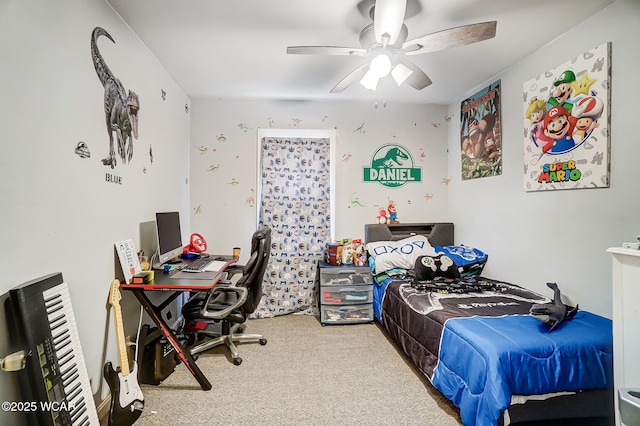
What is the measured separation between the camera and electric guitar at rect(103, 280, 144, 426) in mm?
1623

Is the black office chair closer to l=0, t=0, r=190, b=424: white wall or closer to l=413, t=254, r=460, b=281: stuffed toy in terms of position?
l=0, t=0, r=190, b=424: white wall

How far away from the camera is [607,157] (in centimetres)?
195

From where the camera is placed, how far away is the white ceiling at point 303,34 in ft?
6.15

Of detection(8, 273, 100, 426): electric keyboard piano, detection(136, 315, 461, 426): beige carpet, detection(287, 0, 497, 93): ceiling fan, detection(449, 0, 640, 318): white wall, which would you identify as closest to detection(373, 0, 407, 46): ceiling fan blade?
detection(287, 0, 497, 93): ceiling fan

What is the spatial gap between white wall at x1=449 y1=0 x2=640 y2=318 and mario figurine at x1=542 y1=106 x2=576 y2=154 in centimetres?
26

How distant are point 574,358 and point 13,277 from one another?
2.69 m

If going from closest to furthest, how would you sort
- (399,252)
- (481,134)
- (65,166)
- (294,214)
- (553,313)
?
(65,166) → (553,313) → (481,134) → (399,252) → (294,214)

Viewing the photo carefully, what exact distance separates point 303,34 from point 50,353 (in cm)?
235

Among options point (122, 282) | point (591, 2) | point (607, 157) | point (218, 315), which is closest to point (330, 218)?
point (218, 315)

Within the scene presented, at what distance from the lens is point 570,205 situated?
7.25 ft

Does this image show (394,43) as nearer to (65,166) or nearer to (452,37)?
(452,37)

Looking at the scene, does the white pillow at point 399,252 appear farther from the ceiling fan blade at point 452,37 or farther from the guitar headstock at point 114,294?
the guitar headstock at point 114,294

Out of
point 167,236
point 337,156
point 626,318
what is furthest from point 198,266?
point 626,318

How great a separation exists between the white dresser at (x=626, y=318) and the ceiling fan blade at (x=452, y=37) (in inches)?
49.7
